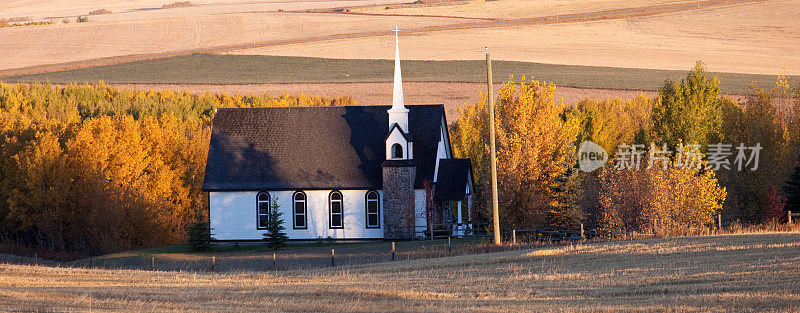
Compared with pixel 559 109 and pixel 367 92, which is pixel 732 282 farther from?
pixel 367 92

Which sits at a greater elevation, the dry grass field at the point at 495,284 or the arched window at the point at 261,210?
the arched window at the point at 261,210

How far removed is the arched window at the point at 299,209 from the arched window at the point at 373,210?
10.6ft

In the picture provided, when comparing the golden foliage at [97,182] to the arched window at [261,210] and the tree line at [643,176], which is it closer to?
the arched window at [261,210]

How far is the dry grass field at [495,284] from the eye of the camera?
21.1 m

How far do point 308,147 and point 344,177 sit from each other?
9.30 feet

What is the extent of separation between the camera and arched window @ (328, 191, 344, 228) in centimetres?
4712

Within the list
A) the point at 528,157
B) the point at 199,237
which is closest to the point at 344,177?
the point at 199,237

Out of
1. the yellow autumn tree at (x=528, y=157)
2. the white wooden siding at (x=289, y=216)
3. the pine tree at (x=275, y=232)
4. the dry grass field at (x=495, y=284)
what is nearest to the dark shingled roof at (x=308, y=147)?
the white wooden siding at (x=289, y=216)

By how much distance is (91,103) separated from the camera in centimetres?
8344

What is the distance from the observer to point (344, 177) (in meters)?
47.2

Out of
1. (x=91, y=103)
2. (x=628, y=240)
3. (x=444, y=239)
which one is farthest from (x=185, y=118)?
(x=628, y=240)

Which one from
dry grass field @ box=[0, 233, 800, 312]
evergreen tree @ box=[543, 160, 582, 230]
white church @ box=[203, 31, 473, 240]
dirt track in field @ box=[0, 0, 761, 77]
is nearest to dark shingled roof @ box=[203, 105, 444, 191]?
white church @ box=[203, 31, 473, 240]

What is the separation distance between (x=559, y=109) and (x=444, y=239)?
873 centimetres

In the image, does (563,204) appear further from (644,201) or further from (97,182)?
(97,182)
